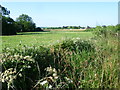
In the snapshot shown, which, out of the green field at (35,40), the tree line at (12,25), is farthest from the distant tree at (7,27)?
the green field at (35,40)

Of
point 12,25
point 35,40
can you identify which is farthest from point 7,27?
point 35,40

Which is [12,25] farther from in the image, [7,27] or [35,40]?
[35,40]

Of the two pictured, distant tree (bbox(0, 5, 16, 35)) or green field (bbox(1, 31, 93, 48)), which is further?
distant tree (bbox(0, 5, 16, 35))

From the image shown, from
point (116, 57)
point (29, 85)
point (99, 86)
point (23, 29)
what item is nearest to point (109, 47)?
point (116, 57)

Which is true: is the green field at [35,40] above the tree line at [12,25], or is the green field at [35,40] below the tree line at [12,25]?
below

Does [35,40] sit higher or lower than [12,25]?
lower

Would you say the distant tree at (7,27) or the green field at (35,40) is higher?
the distant tree at (7,27)

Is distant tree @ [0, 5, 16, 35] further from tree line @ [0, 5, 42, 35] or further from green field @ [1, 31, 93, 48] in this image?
green field @ [1, 31, 93, 48]

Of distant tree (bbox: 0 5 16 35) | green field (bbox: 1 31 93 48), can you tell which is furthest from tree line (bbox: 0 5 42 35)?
green field (bbox: 1 31 93 48)

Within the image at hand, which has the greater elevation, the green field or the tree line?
the tree line

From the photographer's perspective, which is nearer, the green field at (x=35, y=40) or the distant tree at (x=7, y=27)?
the green field at (x=35, y=40)

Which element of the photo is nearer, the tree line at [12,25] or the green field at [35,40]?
the green field at [35,40]

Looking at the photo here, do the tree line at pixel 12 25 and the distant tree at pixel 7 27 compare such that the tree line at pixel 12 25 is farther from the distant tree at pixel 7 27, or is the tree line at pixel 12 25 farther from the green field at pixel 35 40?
the green field at pixel 35 40

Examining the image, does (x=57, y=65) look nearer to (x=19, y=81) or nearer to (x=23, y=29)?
(x=19, y=81)
